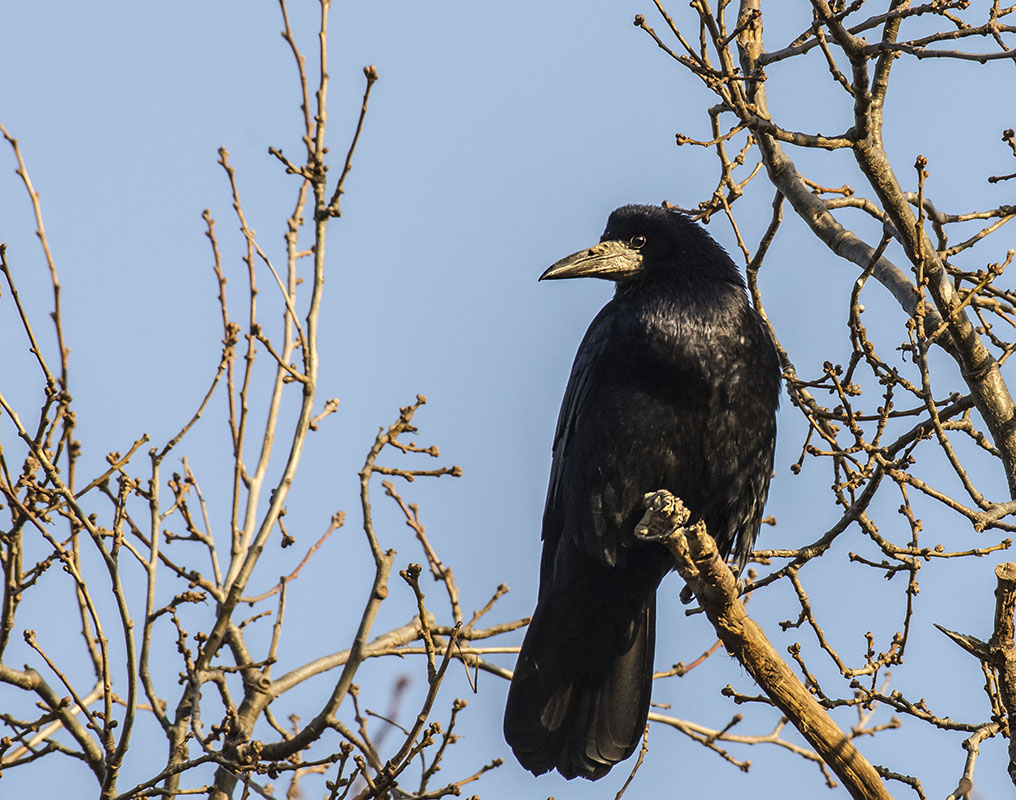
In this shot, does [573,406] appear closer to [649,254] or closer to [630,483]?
[630,483]

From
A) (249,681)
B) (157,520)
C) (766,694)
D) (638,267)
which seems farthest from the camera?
(638,267)

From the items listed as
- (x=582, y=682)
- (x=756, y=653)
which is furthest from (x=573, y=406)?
(x=756, y=653)

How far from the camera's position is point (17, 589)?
4457 mm

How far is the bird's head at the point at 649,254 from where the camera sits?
586cm

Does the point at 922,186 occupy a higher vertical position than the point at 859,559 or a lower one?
higher

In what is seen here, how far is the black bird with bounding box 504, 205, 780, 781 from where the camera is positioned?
530cm

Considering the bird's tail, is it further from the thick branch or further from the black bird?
the thick branch

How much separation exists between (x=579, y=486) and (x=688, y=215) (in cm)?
149

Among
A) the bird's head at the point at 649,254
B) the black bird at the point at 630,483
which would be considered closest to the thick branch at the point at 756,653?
the black bird at the point at 630,483

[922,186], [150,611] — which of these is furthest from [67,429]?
[922,186]

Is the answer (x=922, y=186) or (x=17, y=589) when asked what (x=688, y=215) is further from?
(x=17, y=589)

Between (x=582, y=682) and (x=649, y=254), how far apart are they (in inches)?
80.8

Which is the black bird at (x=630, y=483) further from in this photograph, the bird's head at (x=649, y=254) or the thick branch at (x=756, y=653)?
the thick branch at (x=756, y=653)

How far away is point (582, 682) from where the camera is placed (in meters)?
5.54
